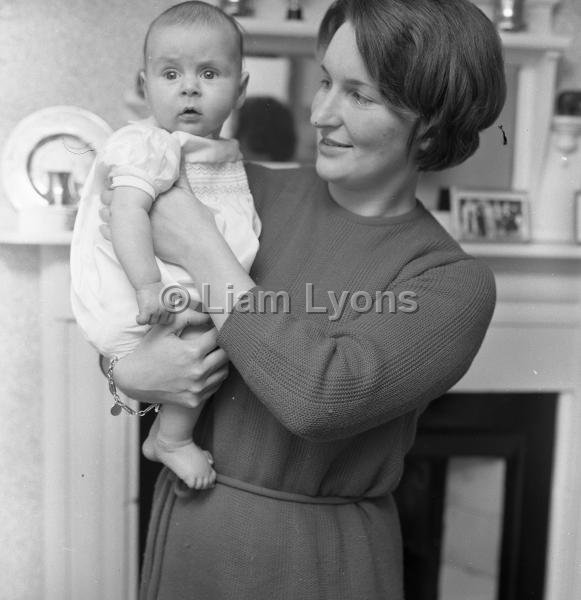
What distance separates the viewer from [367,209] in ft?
4.19

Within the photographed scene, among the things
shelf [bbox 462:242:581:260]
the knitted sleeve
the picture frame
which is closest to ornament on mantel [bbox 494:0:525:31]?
shelf [bbox 462:242:581:260]

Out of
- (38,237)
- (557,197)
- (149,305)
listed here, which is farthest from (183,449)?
(557,197)

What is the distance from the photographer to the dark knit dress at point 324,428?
3.67 ft

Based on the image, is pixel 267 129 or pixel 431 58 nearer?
pixel 431 58

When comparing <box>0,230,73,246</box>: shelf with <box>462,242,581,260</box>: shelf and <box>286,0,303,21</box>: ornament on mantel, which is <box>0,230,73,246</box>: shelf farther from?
<box>462,242,581,260</box>: shelf

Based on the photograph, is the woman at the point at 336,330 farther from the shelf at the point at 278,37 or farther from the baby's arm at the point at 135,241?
the shelf at the point at 278,37

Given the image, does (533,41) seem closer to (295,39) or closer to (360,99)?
(295,39)

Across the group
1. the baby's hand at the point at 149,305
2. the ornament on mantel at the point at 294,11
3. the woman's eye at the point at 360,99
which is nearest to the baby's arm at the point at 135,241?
the baby's hand at the point at 149,305

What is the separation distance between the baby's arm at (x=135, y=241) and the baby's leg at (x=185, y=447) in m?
0.13

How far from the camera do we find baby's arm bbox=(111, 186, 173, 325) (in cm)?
112

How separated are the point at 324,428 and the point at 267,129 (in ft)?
3.69

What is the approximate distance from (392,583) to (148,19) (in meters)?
1.37

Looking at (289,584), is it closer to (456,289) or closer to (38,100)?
(456,289)

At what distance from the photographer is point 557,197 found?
85.8 inches
